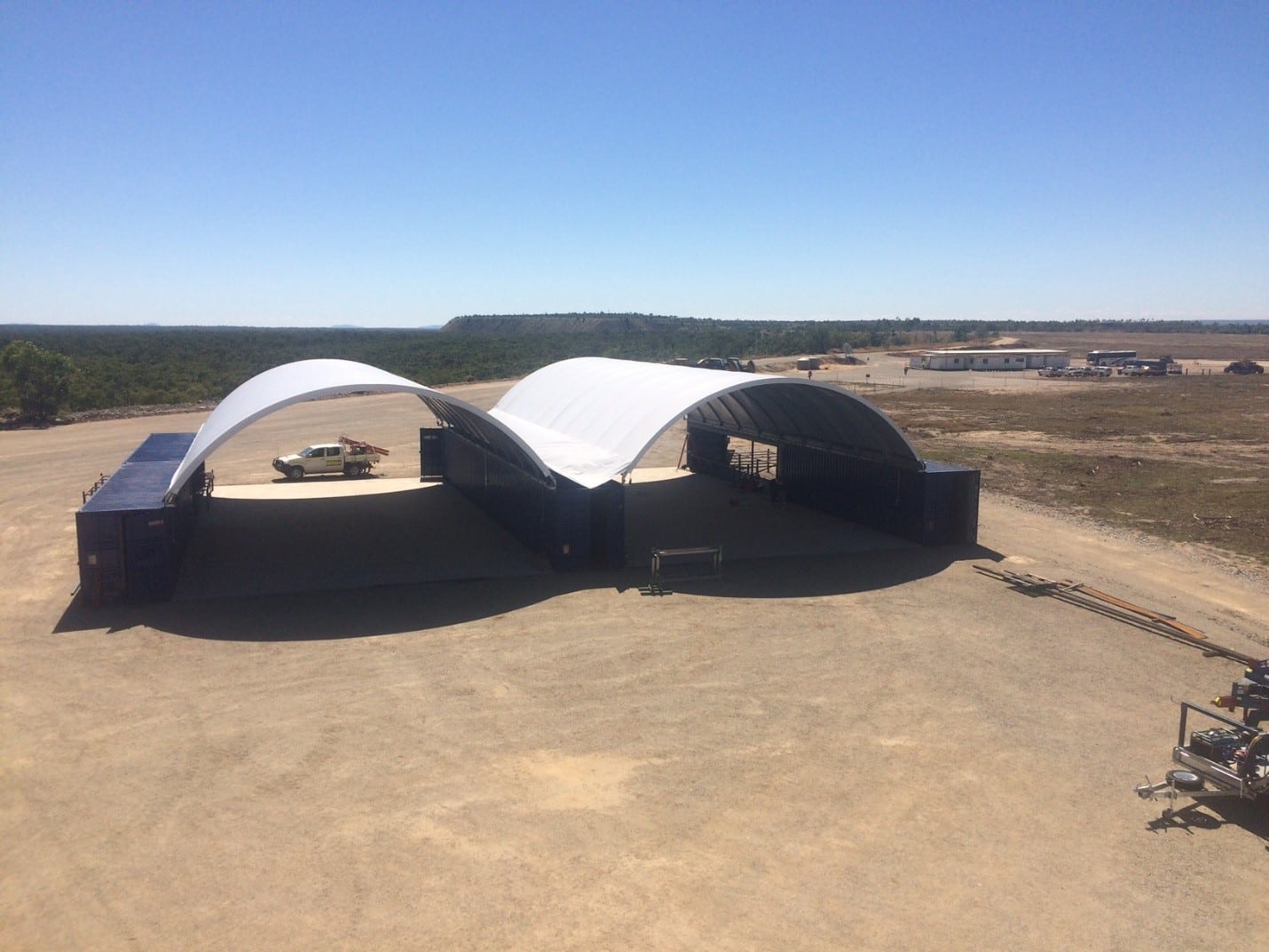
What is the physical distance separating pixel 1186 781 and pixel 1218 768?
471mm

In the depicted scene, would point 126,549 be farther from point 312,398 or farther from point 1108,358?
point 1108,358

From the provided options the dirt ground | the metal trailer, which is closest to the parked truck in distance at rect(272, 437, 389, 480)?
the dirt ground

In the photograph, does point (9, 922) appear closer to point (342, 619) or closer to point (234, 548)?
point (342, 619)

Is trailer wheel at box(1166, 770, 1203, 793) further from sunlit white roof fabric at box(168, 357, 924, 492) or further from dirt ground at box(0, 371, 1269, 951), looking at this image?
sunlit white roof fabric at box(168, 357, 924, 492)

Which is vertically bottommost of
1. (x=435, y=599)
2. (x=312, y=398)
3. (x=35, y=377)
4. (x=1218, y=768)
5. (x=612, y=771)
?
(x=612, y=771)

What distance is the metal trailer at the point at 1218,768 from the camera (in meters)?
11.0

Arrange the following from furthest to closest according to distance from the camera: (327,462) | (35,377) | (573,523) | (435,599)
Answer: (35,377) → (327,462) → (573,523) → (435,599)

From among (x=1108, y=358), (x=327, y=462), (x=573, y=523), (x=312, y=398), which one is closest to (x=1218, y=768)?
(x=573, y=523)

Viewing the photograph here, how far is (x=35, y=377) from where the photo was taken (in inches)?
2035

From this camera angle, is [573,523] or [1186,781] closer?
[1186,781]

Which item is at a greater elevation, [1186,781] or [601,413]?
[601,413]

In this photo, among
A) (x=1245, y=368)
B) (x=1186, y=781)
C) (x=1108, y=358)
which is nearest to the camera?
(x=1186, y=781)

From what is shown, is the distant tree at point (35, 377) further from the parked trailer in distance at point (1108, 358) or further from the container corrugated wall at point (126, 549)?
the parked trailer in distance at point (1108, 358)

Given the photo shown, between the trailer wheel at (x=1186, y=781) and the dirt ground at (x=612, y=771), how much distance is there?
461 millimetres
